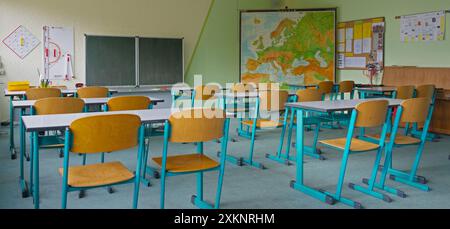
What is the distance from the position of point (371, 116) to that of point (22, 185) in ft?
9.44

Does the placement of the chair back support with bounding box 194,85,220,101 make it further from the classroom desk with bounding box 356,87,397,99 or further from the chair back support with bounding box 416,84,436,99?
the chair back support with bounding box 416,84,436,99

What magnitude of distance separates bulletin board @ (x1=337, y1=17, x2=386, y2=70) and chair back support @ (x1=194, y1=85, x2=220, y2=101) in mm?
3447

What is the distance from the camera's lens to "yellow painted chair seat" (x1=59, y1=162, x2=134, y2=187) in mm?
2381

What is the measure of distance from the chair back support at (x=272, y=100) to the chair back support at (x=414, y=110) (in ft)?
4.98

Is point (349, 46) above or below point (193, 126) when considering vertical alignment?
above

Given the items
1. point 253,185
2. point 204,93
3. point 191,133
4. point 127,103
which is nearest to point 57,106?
point 127,103

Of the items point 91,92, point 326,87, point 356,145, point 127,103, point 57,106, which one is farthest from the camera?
point 326,87

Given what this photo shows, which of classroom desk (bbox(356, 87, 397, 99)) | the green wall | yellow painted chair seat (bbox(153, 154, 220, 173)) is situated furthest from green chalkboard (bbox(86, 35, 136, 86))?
yellow painted chair seat (bbox(153, 154, 220, 173))

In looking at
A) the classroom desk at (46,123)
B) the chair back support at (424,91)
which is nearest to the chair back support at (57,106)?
the classroom desk at (46,123)

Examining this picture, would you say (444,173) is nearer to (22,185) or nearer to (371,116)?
(371,116)

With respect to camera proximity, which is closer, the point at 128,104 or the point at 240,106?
the point at 128,104

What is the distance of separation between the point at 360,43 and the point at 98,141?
22.0 ft

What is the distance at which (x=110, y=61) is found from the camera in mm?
7820

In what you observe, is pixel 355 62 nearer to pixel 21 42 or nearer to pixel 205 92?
pixel 205 92
